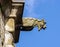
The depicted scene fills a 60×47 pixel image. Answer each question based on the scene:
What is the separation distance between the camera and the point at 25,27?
432 inches

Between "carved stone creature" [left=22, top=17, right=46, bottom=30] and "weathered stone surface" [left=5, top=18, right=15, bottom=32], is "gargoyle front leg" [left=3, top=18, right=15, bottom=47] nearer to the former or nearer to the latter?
"weathered stone surface" [left=5, top=18, right=15, bottom=32]

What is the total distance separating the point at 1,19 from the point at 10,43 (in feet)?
2.59

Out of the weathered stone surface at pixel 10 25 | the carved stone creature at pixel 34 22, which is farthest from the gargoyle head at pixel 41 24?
the weathered stone surface at pixel 10 25

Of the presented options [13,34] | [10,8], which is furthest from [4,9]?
[13,34]

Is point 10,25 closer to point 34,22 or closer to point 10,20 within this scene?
point 10,20

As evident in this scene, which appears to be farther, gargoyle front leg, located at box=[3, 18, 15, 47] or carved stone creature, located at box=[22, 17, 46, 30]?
carved stone creature, located at box=[22, 17, 46, 30]

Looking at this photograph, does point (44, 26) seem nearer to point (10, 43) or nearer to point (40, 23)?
point (40, 23)

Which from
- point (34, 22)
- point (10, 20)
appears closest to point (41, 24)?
point (34, 22)

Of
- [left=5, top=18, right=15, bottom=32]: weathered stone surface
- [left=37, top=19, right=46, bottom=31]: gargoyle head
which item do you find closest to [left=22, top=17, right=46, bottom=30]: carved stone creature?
[left=37, top=19, right=46, bottom=31]: gargoyle head

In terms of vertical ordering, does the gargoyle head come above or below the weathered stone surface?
below

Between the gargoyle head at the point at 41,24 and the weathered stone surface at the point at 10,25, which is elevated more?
the weathered stone surface at the point at 10,25

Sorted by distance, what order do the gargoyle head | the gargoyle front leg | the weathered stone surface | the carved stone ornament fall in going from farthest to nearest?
the gargoyle head
the weathered stone surface
the gargoyle front leg
the carved stone ornament

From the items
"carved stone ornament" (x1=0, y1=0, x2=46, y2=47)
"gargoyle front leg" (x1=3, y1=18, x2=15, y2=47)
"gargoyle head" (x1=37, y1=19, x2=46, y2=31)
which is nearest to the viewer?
"carved stone ornament" (x1=0, y1=0, x2=46, y2=47)

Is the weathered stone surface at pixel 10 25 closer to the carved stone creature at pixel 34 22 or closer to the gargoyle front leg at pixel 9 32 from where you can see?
the gargoyle front leg at pixel 9 32
